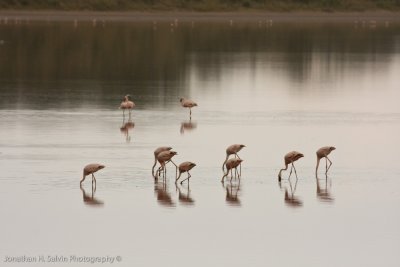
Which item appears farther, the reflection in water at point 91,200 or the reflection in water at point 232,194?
the reflection in water at point 232,194

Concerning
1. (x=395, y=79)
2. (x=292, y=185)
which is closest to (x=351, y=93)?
(x=395, y=79)

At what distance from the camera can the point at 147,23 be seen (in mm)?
101875

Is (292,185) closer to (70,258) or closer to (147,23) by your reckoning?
(70,258)

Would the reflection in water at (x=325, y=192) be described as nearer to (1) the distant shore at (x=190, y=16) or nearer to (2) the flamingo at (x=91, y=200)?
(2) the flamingo at (x=91, y=200)

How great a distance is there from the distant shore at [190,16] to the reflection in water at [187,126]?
69.2m

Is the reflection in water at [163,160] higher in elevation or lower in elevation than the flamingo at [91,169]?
higher

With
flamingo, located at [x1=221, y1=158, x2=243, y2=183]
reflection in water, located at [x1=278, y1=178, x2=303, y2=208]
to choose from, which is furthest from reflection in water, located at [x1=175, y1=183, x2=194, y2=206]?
reflection in water, located at [x1=278, y1=178, x2=303, y2=208]

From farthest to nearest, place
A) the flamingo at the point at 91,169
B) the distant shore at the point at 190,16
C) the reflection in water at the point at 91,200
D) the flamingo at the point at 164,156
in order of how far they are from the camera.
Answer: the distant shore at the point at 190,16 < the flamingo at the point at 164,156 < the flamingo at the point at 91,169 < the reflection in water at the point at 91,200

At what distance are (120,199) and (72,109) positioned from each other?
14.6 m

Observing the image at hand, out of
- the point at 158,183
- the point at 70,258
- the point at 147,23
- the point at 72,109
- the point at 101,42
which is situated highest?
the point at 147,23

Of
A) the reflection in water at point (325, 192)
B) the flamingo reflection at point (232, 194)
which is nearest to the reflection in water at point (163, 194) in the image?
the flamingo reflection at point (232, 194)

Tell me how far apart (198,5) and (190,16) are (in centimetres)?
304

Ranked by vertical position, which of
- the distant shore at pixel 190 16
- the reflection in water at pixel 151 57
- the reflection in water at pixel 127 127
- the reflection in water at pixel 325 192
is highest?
the distant shore at pixel 190 16

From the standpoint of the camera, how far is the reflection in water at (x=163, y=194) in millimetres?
22672
